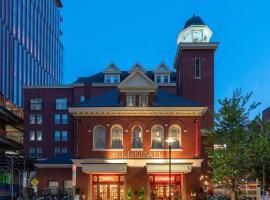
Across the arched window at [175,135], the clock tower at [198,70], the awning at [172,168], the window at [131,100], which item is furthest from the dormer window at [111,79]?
the awning at [172,168]

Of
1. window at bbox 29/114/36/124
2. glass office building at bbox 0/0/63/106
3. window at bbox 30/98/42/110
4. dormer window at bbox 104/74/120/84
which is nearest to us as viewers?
dormer window at bbox 104/74/120/84

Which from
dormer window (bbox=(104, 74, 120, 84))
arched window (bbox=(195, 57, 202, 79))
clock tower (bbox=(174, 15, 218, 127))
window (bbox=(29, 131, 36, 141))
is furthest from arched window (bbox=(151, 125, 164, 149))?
window (bbox=(29, 131, 36, 141))

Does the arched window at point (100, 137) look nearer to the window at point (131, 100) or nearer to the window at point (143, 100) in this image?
the window at point (131, 100)

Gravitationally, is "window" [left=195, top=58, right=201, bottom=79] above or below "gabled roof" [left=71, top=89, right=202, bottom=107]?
above

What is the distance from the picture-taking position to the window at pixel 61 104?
106 metres

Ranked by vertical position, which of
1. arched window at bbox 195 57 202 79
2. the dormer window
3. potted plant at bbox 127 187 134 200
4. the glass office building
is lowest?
potted plant at bbox 127 187 134 200

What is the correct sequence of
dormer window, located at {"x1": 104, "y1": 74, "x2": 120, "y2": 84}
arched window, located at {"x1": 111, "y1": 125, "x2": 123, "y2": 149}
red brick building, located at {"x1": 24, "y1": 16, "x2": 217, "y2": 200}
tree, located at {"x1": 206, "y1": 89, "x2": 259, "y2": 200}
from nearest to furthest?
tree, located at {"x1": 206, "y1": 89, "x2": 259, "y2": 200}
red brick building, located at {"x1": 24, "y1": 16, "x2": 217, "y2": 200}
arched window, located at {"x1": 111, "y1": 125, "x2": 123, "y2": 149}
dormer window, located at {"x1": 104, "y1": 74, "x2": 120, "y2": 84}

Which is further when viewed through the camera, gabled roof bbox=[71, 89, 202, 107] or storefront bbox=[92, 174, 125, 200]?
gabled roof bbox=[71, 89, 202, 107]

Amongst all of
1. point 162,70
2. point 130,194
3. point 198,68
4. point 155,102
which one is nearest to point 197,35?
point 198,68

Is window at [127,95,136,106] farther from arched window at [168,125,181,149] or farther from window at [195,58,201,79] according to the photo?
window at [195,58,201,79]

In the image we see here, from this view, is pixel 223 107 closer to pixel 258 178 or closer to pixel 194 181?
pixel 258 178

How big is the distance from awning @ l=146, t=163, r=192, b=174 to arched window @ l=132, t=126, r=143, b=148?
275 cm

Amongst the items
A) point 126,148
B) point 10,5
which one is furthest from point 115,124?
point 10,5

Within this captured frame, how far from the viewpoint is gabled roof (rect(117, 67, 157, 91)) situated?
61250 mm
